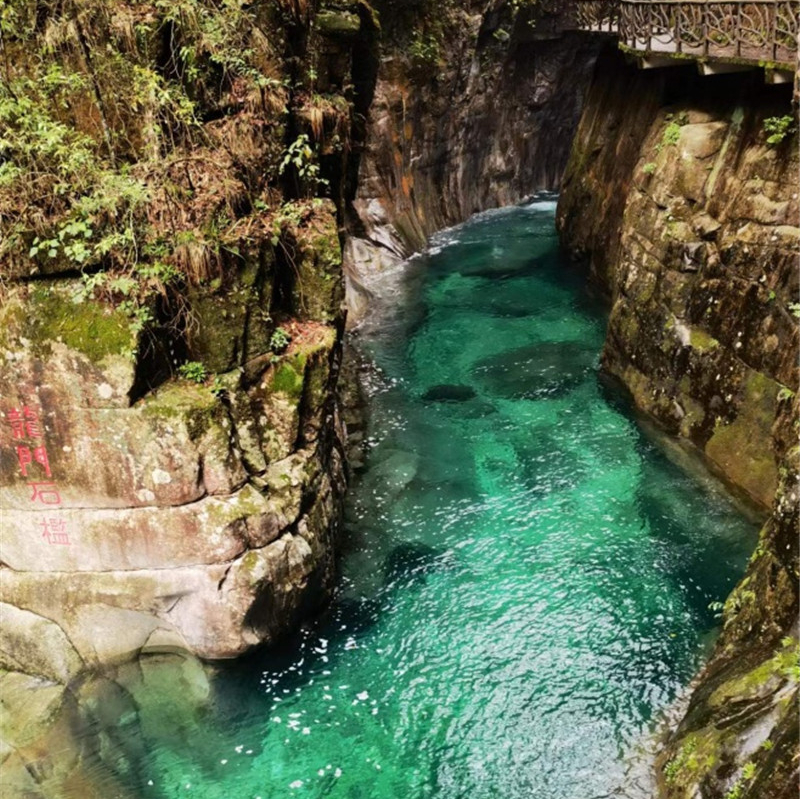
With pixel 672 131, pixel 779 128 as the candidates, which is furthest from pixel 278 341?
pixel 672 131

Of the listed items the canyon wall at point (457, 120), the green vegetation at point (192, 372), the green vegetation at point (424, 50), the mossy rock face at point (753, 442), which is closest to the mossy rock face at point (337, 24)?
the green vegetation at point (192, 372)

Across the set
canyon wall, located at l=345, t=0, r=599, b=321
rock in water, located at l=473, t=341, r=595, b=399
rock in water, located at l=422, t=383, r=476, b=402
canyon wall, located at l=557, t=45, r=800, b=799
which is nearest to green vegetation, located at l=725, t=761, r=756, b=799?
canyon wall, located at l=557, t=45, r=800, b=799

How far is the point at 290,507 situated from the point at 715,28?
36.0 ft

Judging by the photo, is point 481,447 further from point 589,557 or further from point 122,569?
point 122,569

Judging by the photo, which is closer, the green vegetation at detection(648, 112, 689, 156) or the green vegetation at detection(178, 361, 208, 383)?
the green vegetation at detection(178, 361, 208, 383)

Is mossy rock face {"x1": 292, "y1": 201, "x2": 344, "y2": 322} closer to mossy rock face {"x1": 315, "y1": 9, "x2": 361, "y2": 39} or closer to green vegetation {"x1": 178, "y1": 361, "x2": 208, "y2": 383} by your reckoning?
green vegetation {"x1": 178, "y1": 361, "x2": 208, "y2": 383}

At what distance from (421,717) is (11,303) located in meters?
6.70

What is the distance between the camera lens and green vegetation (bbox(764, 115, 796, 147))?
12789 millimetres

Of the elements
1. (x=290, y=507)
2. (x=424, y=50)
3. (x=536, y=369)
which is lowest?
(x=536, y=369)

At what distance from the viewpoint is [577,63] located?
1266 inches

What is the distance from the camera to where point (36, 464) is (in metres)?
9.50

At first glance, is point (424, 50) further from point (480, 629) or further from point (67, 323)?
point (480, 629)

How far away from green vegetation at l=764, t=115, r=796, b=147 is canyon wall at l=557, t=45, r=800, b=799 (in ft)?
0.22

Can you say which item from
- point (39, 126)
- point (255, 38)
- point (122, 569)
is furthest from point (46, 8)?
point (122, 569)
